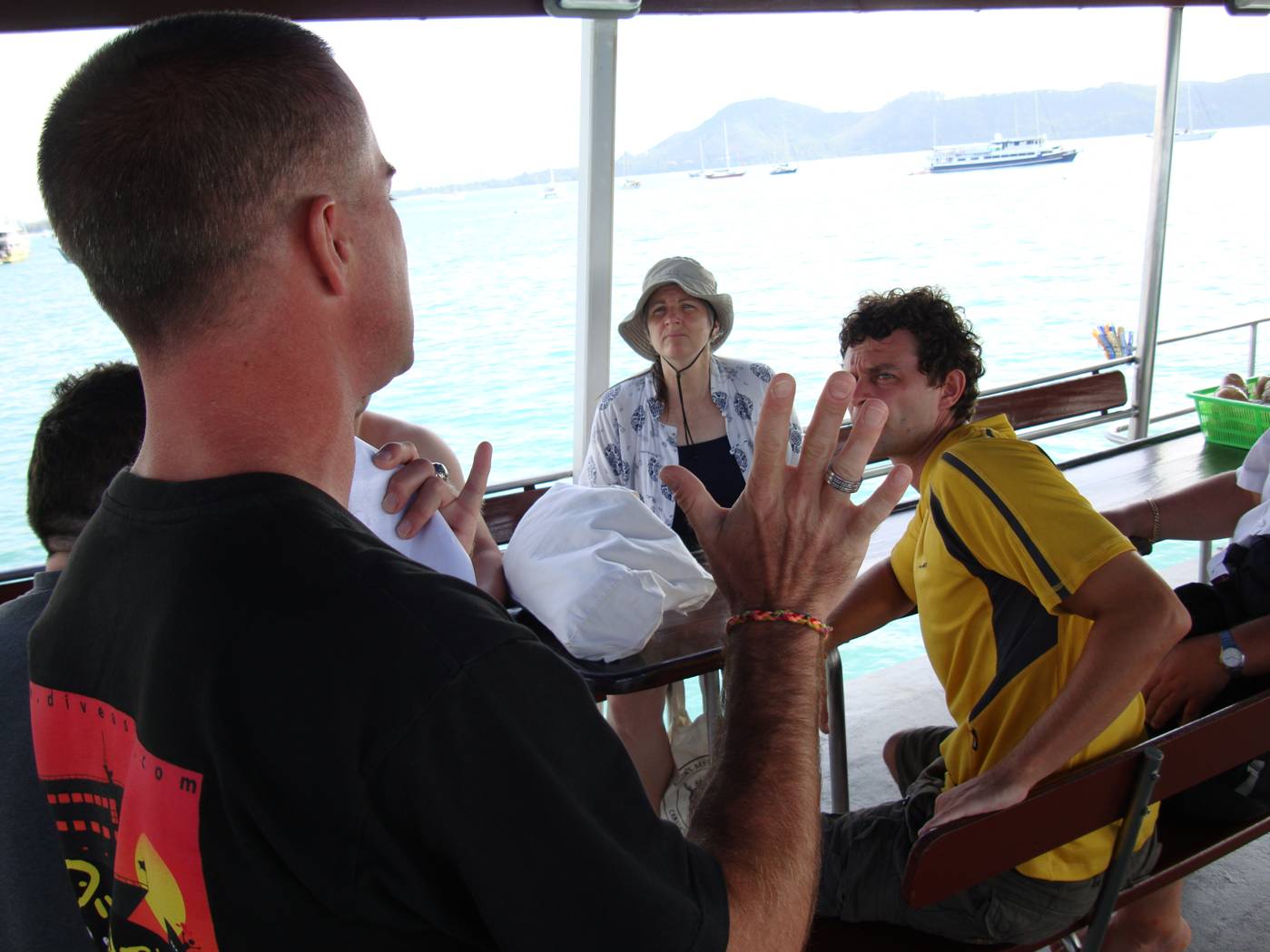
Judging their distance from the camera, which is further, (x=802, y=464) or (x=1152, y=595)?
(x=1152, y=595)

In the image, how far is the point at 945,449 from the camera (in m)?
1.77

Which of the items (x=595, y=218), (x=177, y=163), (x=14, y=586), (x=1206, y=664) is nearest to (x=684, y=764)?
(x=1206, y=664)

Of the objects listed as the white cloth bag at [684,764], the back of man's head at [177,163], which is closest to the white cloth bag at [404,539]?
the back of man's head at [177,163]

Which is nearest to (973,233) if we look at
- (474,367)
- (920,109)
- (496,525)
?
(920,109)

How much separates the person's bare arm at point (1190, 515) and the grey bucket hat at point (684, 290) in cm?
154

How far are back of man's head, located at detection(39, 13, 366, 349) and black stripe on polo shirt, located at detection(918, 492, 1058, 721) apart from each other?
1.27m

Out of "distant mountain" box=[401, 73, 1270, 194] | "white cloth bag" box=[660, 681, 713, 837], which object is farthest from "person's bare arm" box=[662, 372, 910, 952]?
"distant mountain" box=[401, 73, 1270, 194]

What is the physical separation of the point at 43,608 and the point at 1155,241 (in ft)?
17.8

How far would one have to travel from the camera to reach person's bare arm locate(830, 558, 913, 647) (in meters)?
2.13

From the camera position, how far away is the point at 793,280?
27469 millimetres

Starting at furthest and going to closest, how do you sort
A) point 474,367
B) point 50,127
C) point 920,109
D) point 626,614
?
point 920,109
point 474,367
point 626,614
point 50,127

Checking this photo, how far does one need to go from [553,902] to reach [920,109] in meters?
41.2

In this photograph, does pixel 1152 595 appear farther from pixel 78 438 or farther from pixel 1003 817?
pixel 78 438

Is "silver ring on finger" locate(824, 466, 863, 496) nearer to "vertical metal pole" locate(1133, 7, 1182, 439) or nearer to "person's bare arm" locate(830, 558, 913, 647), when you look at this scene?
"person's bare arm" locate(830, 558, 913, 647)
